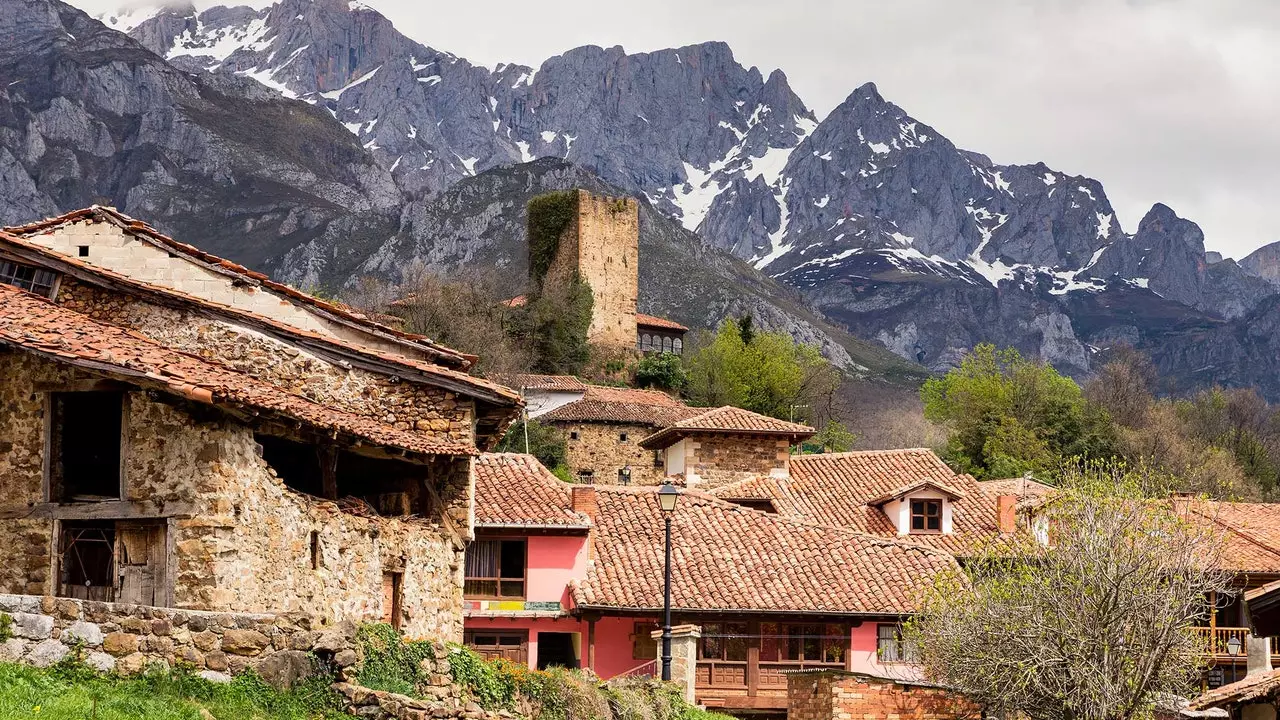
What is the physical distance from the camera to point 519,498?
115 ft

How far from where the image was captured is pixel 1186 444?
82.2 m

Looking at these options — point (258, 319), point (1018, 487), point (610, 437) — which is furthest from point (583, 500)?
Result: point (610, 437)

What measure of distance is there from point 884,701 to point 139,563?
1481cm

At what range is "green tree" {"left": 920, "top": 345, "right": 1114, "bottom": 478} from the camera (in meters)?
74.0

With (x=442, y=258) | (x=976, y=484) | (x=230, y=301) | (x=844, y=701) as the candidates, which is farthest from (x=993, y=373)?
(x=442, y=258)

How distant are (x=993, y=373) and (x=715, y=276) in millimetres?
90220

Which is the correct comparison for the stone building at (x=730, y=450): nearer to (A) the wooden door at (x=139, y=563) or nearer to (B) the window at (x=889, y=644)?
(B) the window at (x=889, y=644)

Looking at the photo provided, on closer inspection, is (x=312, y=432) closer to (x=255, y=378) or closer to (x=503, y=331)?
(x=255, y=378)

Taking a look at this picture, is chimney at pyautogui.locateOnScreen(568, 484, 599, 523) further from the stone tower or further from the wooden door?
the stone tower

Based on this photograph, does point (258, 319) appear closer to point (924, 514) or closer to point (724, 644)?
point (724, 644)

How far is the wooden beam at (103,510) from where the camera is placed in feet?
57.7

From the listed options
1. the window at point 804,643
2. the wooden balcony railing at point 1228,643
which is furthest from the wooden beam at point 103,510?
the wooden balcony railing at point 1228,643

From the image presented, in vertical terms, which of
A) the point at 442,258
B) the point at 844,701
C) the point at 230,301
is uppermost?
the point at 442,258

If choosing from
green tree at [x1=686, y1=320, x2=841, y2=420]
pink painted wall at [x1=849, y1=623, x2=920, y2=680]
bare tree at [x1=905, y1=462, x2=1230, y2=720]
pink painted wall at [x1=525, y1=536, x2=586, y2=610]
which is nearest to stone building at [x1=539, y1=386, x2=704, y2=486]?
green tree at [x1=686, y1=320, x2=841, y2=420]
